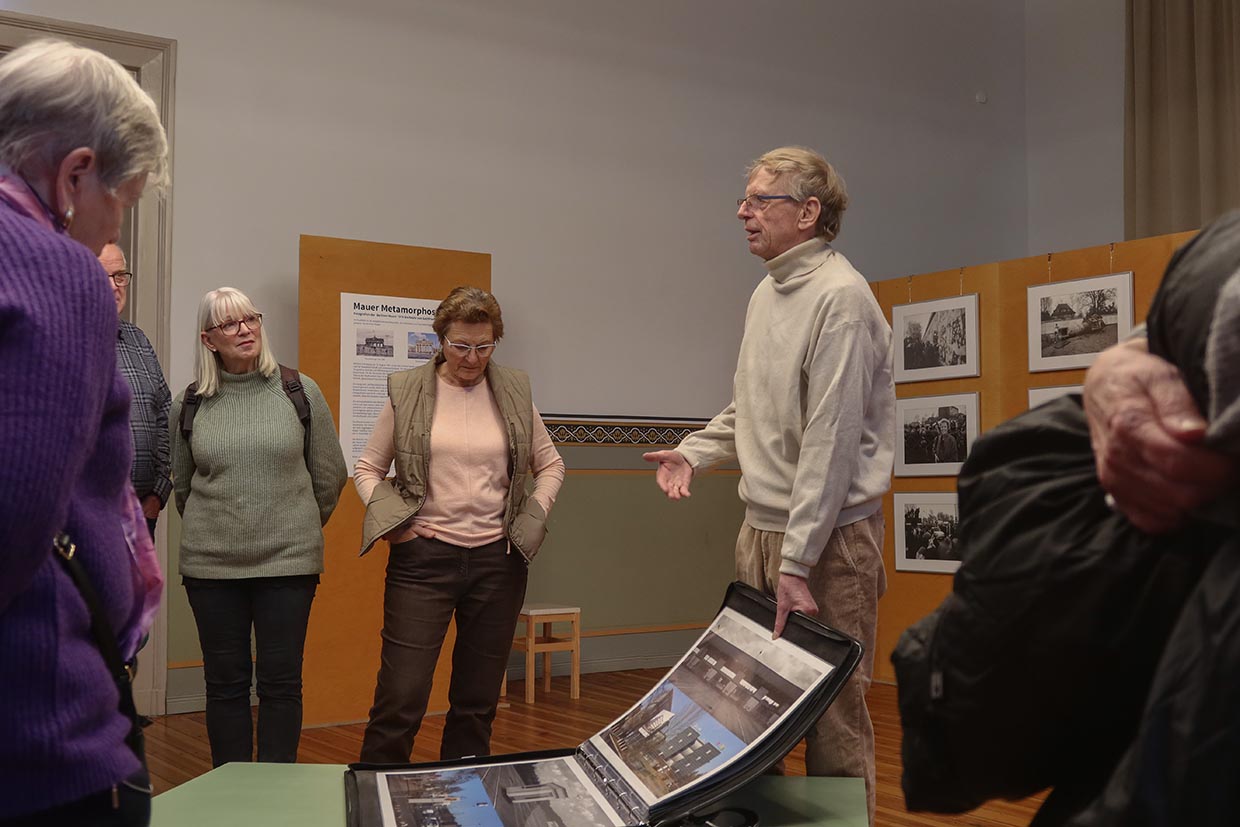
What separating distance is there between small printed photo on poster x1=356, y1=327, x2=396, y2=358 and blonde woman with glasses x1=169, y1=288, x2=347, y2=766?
72.3 inches

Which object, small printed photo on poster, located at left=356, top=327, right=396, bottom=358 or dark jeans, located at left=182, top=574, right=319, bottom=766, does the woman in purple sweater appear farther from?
small printed photo on poster, located at left=356, top=327, right=396, bottom=358

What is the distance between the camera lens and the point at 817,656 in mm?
2123

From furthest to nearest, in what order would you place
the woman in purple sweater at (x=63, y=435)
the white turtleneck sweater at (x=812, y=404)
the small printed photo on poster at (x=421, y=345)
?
1. the small printed photo on poster at (x=421, y=345)
2. the white turtleneck sweater at (x=812, y=404)
3. the woman in purple sweater at (x=63, y=435)

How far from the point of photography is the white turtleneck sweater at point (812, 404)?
2.49 m

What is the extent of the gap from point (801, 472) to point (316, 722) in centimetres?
356

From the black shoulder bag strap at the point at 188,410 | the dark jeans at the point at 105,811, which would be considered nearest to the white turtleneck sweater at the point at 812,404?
the dark jeans at the point at 105,811

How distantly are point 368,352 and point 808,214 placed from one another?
10.9ft

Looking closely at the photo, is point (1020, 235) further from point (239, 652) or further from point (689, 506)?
point (239, 652)

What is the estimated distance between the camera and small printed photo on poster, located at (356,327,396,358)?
5.62 metres

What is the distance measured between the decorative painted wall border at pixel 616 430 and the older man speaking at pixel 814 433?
384cm

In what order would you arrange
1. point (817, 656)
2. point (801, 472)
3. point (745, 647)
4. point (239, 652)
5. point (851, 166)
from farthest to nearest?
point (851, 166), point (239, 652), point (801, 472), point (745, 647), point (817, 656)

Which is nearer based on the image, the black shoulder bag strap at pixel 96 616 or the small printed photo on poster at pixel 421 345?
the black shoulder bag strap at pixel 96 616

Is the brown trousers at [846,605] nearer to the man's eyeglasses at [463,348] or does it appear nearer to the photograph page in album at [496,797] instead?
the photograph page in album at [496,797]

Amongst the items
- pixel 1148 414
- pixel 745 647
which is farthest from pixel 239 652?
pixel 1148 414
